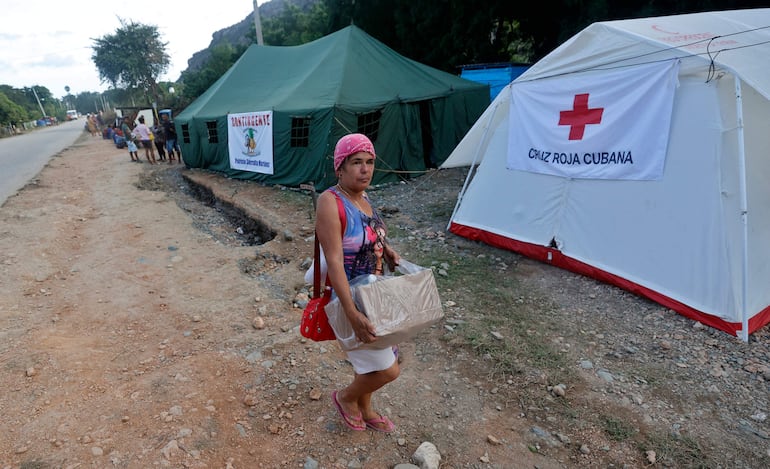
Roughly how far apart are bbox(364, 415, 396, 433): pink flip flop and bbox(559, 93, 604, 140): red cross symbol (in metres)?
3.35

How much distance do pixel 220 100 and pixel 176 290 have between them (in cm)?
906

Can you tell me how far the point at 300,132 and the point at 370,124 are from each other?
1.51 m

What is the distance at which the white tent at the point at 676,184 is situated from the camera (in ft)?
10.5

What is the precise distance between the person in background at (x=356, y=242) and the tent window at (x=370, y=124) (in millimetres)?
7146

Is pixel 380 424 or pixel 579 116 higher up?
pixel 579 116

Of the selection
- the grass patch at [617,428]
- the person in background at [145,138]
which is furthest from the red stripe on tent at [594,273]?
the person in background at [145,138]

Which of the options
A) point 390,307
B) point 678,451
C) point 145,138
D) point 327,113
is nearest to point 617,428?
point 678,451

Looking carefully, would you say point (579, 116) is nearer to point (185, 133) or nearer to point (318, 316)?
point (318, 316)

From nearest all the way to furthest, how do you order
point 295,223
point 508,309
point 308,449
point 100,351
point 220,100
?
point 308,449, point 100,351, point 508,309, point 295,223, point 220,100

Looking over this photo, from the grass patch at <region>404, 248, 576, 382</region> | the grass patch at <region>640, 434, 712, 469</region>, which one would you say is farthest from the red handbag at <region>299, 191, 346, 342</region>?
the grass patch at <region>640, 434, 712, 469</region>

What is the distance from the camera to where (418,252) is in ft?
16.5

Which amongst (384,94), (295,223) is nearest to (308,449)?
(295,223)

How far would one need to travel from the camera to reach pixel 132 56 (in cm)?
3753

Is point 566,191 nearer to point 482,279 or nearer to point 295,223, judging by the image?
point 482,279
